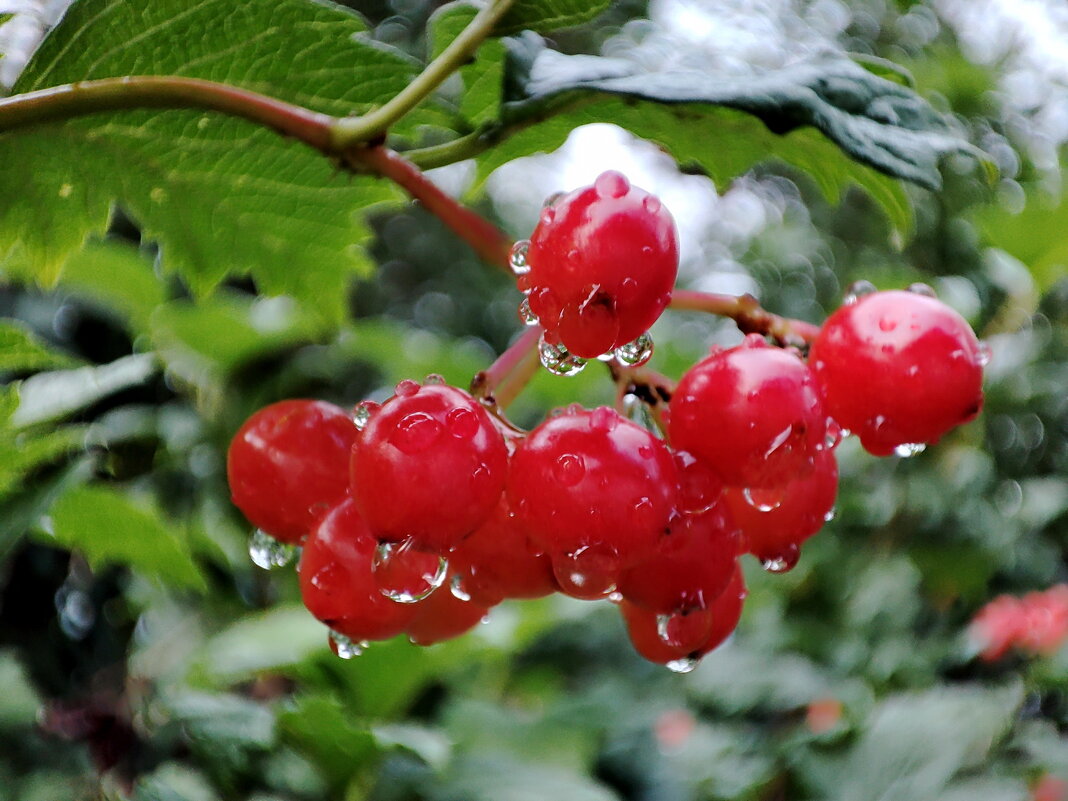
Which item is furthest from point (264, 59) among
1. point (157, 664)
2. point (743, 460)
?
point (157, 664)

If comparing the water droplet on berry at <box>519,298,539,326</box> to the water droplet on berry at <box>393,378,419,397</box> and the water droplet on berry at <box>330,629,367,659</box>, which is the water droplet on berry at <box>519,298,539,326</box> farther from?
the water droplet on berry at <box>330,629,367,659</box>

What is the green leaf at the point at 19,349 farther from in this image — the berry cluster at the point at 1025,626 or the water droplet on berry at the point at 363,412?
the berry cluster at the point at 1025,626

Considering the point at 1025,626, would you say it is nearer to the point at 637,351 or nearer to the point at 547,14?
the point at 637,351

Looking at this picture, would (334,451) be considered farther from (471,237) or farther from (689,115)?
(689,115)

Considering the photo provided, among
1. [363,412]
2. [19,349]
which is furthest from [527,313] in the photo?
[19,349]

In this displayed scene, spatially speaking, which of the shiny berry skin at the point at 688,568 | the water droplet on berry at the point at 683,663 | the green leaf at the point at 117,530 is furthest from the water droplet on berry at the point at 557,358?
the green leaf at the point at 117,530

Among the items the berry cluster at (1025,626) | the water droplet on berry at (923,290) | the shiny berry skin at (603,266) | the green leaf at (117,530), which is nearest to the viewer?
the shiny berry skin at (603,266)

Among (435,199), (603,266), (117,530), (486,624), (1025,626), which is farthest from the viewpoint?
(1025,626)
